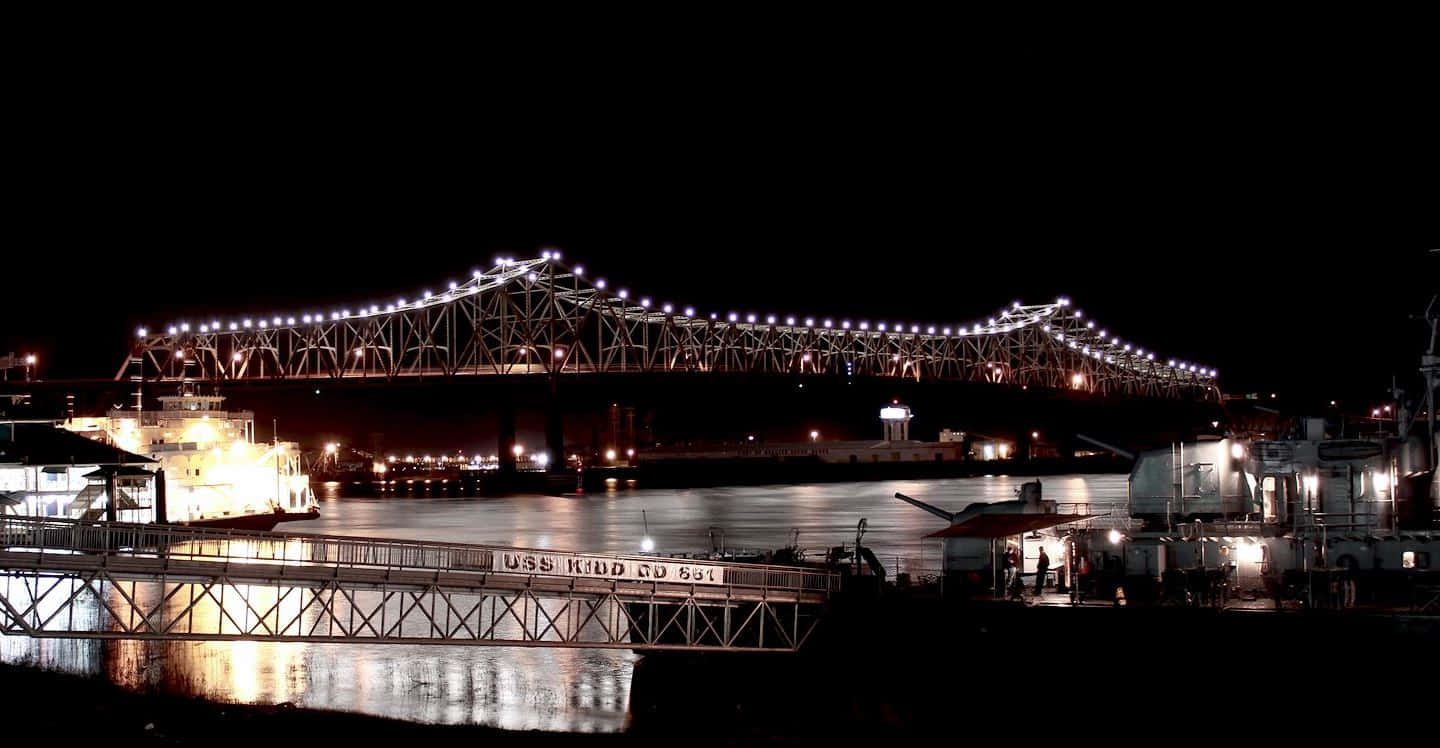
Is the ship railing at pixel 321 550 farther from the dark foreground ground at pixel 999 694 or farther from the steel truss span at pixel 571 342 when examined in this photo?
the steel truss span at pixel 571 342

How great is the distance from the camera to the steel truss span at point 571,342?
13775 cm

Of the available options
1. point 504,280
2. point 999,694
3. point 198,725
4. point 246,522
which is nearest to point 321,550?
point 198,725

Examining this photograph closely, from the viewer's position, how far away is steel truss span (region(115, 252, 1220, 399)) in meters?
138

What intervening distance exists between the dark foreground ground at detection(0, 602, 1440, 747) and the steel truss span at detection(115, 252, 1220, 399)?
4281 inches

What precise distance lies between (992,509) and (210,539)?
1520cm

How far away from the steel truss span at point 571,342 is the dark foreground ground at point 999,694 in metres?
109

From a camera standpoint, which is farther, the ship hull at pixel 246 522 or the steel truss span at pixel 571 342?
the steel truss span at pixel 571 342

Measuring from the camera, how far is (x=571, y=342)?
140m

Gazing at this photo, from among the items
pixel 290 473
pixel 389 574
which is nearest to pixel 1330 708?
pixel 389 574

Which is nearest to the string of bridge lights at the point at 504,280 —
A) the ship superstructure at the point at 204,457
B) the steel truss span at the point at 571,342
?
the steel truss span at the point at 571,342

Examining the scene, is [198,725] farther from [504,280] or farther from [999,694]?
[504,280]

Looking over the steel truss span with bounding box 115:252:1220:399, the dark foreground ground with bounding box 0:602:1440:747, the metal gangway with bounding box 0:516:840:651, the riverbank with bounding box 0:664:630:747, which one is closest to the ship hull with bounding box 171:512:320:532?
the metal gangway with bounding box 0:516:840:651

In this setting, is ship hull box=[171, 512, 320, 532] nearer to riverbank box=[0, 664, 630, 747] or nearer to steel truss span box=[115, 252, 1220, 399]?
riverbank box=[0, 664, 630, 747]

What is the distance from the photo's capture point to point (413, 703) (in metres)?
24.1
